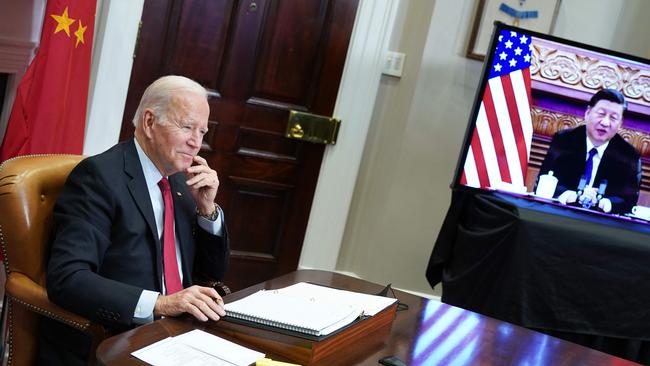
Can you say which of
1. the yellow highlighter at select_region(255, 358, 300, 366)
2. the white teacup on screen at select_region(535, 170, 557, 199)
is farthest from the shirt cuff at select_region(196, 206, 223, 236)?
the white teacup on screen at select_region(535, 170, 557, 199)

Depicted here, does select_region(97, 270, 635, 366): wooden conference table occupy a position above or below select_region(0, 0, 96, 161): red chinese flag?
below

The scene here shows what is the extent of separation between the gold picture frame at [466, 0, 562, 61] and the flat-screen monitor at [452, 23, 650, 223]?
2.12 ft

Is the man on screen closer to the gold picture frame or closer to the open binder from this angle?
the gold picture frame

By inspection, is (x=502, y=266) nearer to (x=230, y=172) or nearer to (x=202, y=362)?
(x=230, y=172)

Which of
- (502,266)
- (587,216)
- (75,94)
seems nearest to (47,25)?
(75,94)

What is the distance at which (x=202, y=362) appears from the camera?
4.93 feet

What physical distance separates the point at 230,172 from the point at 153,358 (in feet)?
9.15

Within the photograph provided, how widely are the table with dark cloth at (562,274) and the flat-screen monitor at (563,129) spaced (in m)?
0.16

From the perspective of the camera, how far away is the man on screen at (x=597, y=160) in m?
3.73

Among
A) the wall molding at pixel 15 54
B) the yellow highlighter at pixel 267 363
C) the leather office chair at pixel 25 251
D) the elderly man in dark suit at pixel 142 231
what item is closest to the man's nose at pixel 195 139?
the elderly man in dark suit at pixel 142 231

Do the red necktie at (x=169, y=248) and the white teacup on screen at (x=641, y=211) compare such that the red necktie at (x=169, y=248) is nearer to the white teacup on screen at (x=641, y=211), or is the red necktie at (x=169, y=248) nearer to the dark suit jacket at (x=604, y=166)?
the dark suit jacket at (x=604, y=166)

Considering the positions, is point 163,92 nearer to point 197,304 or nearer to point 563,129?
point 197,304

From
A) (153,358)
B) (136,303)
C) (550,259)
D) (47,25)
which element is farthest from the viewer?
(550,259)

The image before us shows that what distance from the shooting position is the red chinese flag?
295 centimetres
